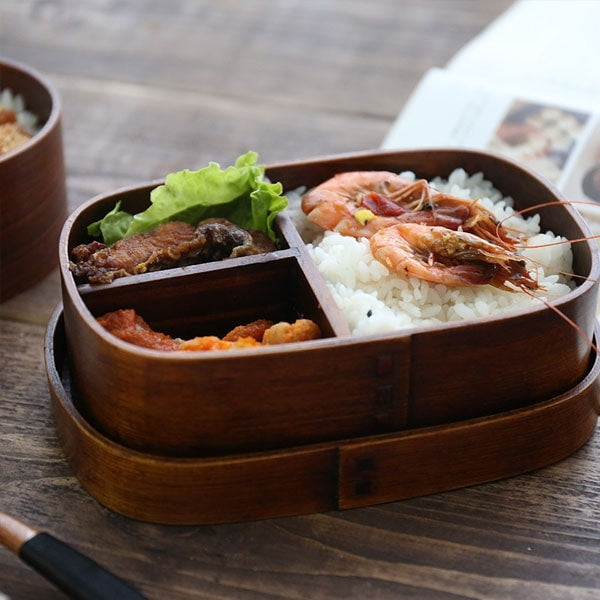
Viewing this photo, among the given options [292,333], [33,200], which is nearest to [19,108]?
[33,200]

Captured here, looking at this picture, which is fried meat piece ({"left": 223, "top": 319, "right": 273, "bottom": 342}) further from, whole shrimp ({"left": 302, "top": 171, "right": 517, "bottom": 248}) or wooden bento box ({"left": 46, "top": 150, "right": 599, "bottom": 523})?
whole shrimp ({"left": 302, "top": 171, "right": 517, "bottom": 248})

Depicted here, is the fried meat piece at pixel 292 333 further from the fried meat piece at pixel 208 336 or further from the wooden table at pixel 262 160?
the wooden table at pixel 262 160

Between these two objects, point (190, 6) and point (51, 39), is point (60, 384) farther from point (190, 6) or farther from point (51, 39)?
point (190, 6)

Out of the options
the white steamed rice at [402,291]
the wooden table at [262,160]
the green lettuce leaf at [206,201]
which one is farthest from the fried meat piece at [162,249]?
the wooden table at [262,160]

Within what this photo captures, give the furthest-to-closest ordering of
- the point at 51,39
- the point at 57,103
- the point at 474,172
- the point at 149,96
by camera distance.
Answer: the point at 51,39 < the point at 149,96 < the point at 57,103 < the point at 474,172

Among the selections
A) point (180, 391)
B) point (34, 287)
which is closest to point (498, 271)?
point (180, 391)

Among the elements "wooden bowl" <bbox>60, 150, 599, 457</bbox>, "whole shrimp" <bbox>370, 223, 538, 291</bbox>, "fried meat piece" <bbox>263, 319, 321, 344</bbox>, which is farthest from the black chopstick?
"whole shrimp" <bbox>370, 223, 538, 291</bbox>
